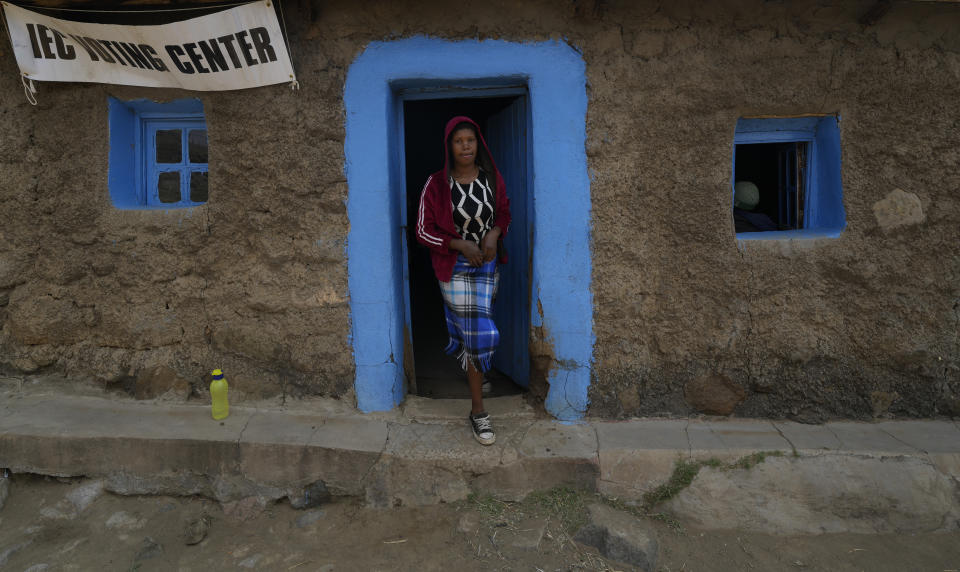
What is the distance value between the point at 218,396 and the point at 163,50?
1898 mm

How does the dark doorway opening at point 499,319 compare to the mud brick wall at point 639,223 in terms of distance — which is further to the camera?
the dark doorway opening at point 499,319

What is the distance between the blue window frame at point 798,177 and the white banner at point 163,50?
2662 millimetres

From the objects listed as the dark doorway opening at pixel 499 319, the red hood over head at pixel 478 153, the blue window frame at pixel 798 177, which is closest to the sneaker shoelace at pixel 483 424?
the dark doorway opening at pixel 499 319

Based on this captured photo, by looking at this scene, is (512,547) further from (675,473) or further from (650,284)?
(650,284)

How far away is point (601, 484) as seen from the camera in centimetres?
281

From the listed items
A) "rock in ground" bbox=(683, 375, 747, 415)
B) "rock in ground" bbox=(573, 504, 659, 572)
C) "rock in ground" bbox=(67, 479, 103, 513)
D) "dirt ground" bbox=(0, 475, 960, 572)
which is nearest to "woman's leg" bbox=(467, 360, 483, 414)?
"dirt ground" bbox=(0, 475, 960, 572)

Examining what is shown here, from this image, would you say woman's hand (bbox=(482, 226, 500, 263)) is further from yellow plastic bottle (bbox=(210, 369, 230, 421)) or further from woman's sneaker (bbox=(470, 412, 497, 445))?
yellow plastic bottle (bbox=(210, 369, 230, 421))

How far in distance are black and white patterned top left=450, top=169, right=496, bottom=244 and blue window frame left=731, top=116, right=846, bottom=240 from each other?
1358 mm

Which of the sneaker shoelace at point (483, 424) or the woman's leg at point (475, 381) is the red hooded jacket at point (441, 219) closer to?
the woman's leg at point (475, 381)

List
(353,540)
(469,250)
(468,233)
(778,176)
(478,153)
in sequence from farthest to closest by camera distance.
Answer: (778,176), (478,153), (468,233), (469,250), (353,540)

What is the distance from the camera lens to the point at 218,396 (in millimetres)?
3064

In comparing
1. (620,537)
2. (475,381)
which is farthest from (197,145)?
(620,537)

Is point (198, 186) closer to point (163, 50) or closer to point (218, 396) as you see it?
point (163, 50)

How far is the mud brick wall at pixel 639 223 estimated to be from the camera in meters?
3.01
